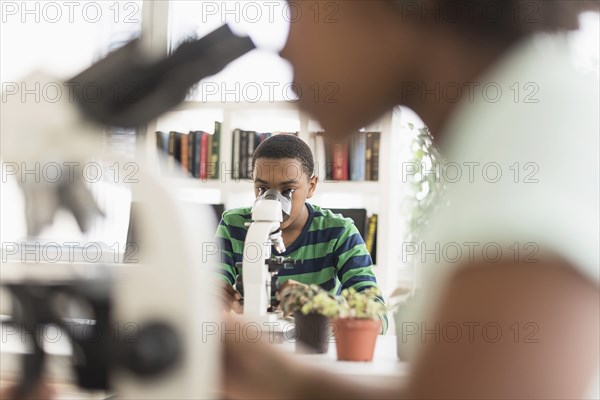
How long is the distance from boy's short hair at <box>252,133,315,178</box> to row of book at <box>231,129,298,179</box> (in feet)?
3.01

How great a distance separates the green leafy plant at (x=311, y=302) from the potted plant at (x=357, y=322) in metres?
0.01

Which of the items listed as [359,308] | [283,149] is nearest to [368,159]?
[283,149]

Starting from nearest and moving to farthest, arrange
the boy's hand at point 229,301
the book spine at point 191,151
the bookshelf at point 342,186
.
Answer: the boy's hand at point 229,301
the book spine at point 191,151
the bookshelf at point 342,186

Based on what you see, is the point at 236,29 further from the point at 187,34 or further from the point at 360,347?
the point at 360,347


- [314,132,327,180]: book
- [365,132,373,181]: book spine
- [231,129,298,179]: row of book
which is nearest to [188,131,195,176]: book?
[231,129,298,179]: row of book

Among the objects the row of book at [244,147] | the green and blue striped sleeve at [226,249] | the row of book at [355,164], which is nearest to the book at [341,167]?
the row of book at [355,164]

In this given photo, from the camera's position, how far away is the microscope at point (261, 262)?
861 millimetres

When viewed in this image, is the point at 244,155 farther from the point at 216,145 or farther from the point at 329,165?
the point at 329,165

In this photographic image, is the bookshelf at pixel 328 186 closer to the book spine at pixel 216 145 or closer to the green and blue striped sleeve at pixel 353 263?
the book spine at pixel 216 145

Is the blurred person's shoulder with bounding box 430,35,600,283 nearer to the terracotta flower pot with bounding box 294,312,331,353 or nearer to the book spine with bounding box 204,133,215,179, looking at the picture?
the terracotta flower pot with bounding box 294,312,331,353

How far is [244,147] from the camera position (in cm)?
246

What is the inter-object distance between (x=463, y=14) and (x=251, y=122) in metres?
2.18

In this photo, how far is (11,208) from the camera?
0.36 metres

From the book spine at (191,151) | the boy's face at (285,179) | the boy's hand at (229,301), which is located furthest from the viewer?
the book spine at (191,151)
